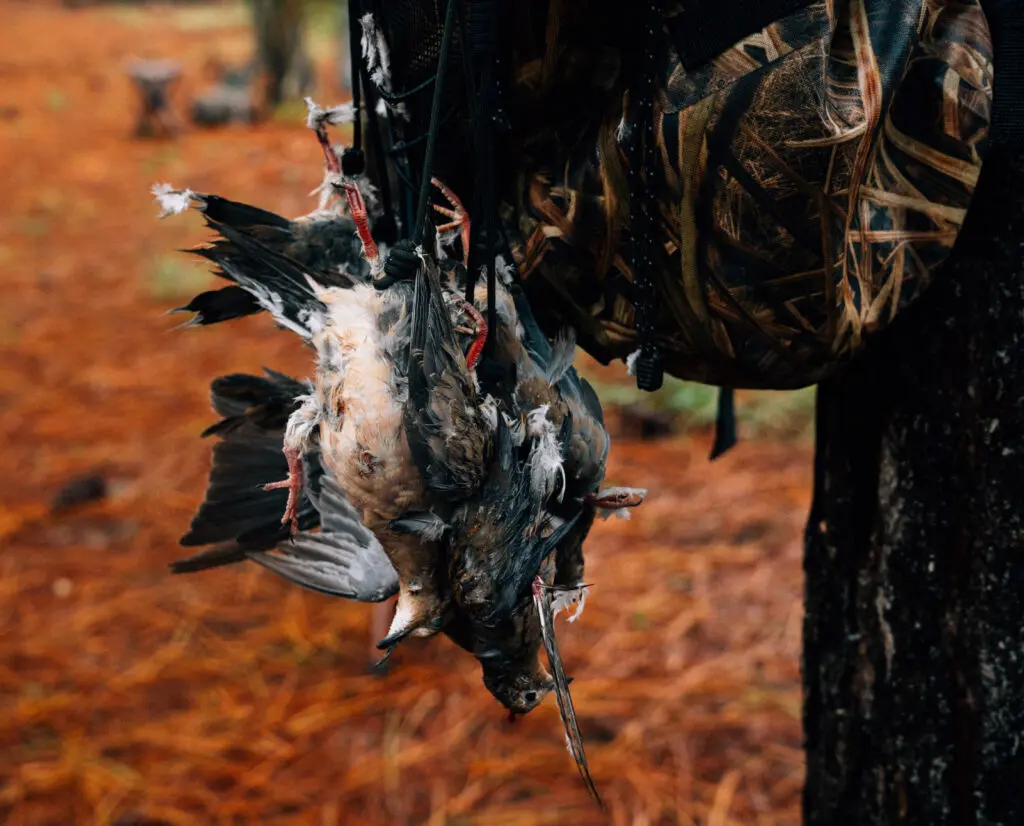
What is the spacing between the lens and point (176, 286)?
508 centimetres

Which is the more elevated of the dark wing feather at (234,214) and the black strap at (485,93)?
the black strap at (485,93)

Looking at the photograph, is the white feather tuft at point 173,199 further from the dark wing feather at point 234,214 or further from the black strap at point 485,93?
the black strap at point 485,93

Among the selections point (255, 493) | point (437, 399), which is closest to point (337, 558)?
point (255, 493)

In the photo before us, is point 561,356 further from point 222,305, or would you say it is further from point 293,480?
point 222,305

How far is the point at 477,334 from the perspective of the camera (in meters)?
0.99

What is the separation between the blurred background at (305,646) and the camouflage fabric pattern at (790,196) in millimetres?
1425

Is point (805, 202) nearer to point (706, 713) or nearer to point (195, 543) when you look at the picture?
point (195, 543)

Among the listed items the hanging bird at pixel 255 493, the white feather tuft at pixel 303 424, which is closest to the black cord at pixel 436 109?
the white feather tuft at pixel 303 424

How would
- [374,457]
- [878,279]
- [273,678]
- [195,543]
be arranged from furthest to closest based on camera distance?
[273,678]
[195,543]
[878,279]
[374,457]

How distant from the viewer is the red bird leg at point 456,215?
1039 millimetres

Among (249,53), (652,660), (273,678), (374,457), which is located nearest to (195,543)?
(374,457)

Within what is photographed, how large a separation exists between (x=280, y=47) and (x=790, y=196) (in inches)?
323

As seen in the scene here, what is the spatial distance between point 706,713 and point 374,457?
1761 mm

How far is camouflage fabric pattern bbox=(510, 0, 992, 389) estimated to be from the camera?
93 cm
